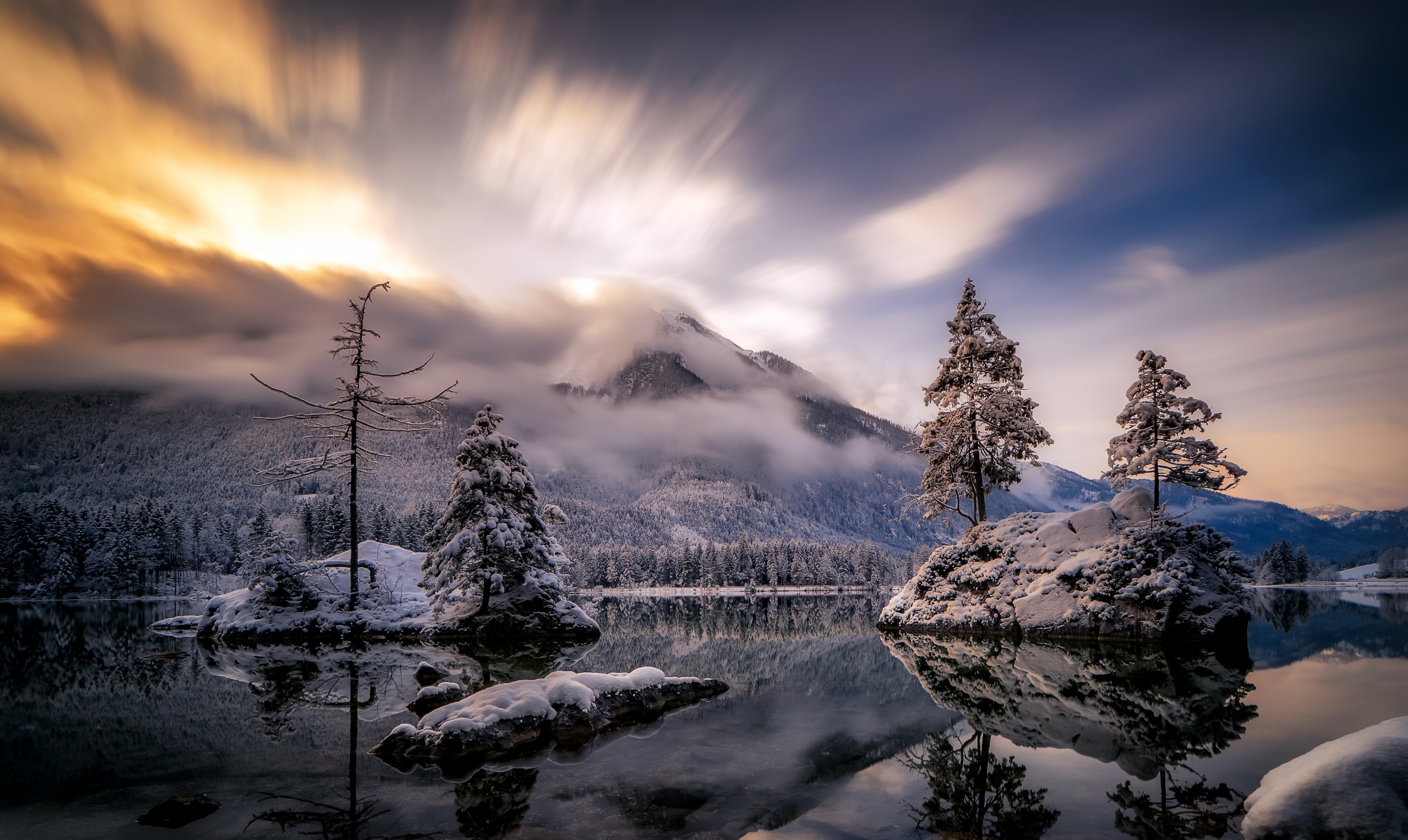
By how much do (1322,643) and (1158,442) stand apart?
35.4ft

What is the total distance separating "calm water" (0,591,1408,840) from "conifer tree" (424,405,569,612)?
7.55 meters

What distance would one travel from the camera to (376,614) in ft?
114

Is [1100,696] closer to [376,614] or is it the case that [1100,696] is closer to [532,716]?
[532,716]

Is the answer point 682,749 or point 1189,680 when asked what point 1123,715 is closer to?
point 1189,680

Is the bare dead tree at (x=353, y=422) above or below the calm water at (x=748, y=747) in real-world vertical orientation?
above

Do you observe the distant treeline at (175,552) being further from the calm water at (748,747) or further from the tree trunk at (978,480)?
the tree trunk at (978,480)

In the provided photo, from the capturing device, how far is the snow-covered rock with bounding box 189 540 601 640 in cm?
3356

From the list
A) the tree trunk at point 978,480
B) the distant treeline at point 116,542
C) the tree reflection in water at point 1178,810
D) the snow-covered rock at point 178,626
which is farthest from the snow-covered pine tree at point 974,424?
the distant treeline at point 116,542

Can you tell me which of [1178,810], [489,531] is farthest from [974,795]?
[489,531]

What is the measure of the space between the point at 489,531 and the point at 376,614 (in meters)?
8.42

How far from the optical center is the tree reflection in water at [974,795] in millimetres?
7902

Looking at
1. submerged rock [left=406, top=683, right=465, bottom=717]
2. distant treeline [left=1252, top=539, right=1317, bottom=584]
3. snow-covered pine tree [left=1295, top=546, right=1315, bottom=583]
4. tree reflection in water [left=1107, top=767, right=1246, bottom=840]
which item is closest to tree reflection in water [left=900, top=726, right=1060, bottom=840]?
tree reflection in water [left=1107, top=767, right=1246, bottom=840]

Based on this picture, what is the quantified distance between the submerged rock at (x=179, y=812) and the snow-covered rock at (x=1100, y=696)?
13.4 metres

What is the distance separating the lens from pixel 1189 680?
1823 cm
